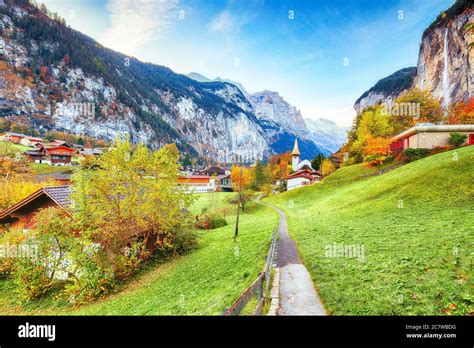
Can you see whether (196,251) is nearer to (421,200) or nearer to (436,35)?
(421,200)

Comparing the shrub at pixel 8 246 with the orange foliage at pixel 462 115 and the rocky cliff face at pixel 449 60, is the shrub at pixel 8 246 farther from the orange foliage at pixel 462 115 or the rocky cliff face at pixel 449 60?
the rocky cliff face at pixel 449 60

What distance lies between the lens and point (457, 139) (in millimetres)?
33312

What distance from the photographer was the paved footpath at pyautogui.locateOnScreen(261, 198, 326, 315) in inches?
290

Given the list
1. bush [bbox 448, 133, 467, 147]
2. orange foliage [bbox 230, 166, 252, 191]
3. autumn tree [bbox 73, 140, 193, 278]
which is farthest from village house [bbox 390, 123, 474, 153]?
orange foliage [bbox 230, 166, 252, 191]

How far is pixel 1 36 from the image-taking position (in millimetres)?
162625

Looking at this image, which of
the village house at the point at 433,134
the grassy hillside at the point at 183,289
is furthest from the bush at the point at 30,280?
the village house at the point at 433,134

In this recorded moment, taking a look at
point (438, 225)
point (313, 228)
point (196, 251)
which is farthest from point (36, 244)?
point (438, 225)

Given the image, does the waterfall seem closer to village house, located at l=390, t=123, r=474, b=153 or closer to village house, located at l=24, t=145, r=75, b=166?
village house, located at l=390, t=123, r=474, b=153

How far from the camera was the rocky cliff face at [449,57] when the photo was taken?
70250mm

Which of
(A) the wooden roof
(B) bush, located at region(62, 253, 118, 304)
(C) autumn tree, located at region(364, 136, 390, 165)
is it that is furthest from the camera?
(C) autumn tree, located at region(364, 136, 390, 165)

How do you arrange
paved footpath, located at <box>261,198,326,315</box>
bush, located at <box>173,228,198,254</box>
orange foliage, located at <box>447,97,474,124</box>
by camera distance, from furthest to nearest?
orange foliage, located at <box>447,97,474,124</box> → bush, located at <box>173,228,198,254</box> → paved footpath, located at <box>261,198,326,315</box>

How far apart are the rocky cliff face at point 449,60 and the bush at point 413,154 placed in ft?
187

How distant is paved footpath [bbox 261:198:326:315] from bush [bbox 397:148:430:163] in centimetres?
3365
